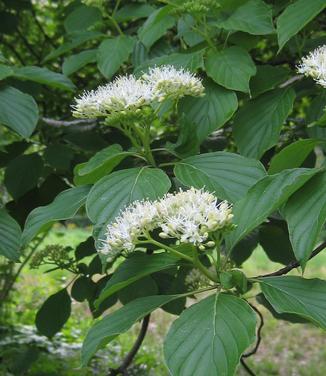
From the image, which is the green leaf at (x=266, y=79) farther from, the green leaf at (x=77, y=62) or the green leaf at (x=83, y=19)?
the green leaf at (x=83, y=19)

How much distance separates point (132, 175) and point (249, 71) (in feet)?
1.50

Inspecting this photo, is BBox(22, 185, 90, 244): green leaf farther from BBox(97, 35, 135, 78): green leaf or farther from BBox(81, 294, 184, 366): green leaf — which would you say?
BBox(97, 35, 135, 78): green leaf

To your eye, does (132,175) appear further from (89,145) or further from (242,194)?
(89,145)

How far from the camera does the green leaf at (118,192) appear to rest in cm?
133

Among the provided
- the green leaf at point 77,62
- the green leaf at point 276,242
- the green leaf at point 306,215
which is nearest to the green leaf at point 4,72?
the green leaf at point 77,62

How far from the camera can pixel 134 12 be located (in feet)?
7.18

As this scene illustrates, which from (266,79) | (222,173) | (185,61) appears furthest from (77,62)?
(222,173)

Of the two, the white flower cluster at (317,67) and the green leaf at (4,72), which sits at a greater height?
the green leaf at (4,72)

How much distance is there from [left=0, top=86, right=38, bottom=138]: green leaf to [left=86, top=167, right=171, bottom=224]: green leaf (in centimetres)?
50

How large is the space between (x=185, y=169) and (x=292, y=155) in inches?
9.3

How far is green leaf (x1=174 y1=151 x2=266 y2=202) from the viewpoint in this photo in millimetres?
1376

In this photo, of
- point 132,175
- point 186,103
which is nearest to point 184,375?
point 132,175

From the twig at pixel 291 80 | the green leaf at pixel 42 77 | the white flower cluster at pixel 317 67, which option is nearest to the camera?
the white flower cluster at pixel 317 67

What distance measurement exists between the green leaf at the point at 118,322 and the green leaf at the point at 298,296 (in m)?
0.18
